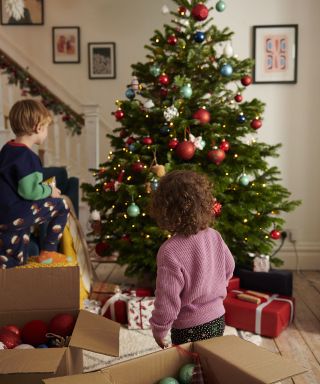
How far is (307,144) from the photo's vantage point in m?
3.68

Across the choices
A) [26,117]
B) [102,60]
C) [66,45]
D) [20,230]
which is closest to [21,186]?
[20,230]

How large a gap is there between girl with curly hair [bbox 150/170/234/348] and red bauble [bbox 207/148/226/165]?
4.01 ft

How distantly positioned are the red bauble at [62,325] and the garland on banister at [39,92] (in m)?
4.37

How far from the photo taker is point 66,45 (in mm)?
5910

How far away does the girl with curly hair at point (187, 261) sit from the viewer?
1.39m

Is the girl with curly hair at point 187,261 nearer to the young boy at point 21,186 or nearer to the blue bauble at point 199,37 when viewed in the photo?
the young boy at point 21,186

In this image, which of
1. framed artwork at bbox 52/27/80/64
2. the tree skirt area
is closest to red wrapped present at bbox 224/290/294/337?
the tree skirt area

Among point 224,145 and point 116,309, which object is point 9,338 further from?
point 224,145

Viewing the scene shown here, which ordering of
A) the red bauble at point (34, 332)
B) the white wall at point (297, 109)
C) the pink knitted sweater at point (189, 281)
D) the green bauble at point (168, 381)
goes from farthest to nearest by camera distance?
the white wall at point (297, 109), the red bauble at point (34, 332), the pink knitted sweater at point (189, 281), the green bauble at point (168, 381)

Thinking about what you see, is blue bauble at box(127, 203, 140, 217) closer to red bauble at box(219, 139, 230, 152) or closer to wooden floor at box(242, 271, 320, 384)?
red bauble at box(219, 139, 230, 152)

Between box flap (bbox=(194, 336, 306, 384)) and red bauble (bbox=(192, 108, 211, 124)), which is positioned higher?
red bauble (bbox=(192, 108, 211, 124))

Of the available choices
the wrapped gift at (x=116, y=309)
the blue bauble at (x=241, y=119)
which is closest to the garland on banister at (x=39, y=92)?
the blue bauble at (x=241, y=119)

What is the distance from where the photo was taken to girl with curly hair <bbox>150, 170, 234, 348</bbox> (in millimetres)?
1388

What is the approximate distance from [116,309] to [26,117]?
3.94ft
